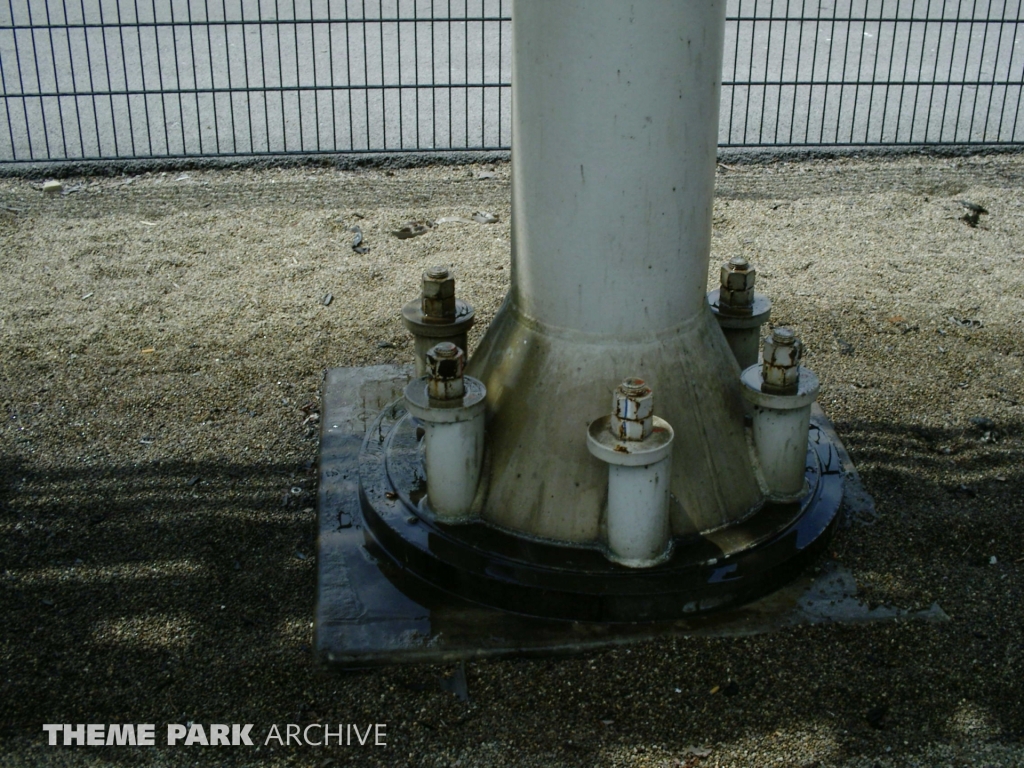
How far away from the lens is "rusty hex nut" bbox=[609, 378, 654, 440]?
3.23 metres

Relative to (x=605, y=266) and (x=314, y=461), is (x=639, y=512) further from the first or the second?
(x=314, y=461)

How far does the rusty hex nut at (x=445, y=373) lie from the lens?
11.4 feet

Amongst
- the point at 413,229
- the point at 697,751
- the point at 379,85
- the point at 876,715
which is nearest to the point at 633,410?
the point at 697,751

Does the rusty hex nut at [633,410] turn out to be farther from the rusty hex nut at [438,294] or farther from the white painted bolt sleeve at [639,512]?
the rusty hex nut at [438,294]

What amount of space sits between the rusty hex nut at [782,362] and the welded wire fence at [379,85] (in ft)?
13.0

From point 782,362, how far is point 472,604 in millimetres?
1244

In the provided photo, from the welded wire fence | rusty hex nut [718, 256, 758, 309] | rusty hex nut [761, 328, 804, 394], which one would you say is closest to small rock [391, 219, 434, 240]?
the welded wire fence

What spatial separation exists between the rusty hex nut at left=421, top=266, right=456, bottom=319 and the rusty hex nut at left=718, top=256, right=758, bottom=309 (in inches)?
40.0

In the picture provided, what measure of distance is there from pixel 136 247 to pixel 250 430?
2.43 meters

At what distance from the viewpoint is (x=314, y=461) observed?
4.52 meters

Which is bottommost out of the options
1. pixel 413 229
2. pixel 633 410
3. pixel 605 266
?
pixel 413 229

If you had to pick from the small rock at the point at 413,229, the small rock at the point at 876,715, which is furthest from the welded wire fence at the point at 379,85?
the small rock at the point at 876,715

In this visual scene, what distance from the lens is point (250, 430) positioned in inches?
187

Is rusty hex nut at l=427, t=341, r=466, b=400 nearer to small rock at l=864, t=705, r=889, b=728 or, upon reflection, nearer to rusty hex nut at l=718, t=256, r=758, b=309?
rusty hex nut at l=718, t=256, r=758, b=309
